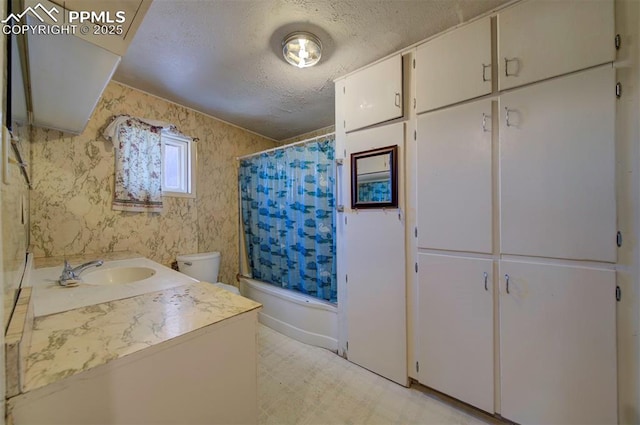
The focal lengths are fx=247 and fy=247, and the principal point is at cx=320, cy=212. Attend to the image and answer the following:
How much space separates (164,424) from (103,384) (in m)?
0.22

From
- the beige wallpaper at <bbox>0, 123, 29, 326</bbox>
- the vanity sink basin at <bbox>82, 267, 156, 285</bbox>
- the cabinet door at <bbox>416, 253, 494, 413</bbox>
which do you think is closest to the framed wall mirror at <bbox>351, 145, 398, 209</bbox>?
the cabinet door at <bbox>416, 253, 494, 413</bbox>

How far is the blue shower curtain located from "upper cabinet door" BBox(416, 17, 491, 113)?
855 millimetres

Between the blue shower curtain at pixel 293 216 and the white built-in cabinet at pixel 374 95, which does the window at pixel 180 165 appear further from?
the white built-in cabinet at pixel 374 95

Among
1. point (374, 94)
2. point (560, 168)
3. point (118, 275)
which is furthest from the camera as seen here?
point (374, 94)

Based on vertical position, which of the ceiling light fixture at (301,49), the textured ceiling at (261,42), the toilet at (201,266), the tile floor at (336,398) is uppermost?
the textured ceiling at (261,42)

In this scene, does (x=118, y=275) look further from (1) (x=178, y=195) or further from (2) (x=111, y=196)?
(1) (x=178, y=195)

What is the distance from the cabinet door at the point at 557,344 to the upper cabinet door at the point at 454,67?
3.27ft

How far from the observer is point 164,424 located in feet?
2.27

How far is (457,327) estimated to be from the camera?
56.8 inches

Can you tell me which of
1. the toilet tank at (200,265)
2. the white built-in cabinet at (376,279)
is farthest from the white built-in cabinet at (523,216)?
the toilet tank at (200,265)

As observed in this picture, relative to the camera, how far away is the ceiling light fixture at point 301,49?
1.48 metres

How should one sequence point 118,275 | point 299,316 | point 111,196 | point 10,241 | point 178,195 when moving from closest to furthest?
point 10,241, point 118,275, point 111,196, point 299,316, point 178,195

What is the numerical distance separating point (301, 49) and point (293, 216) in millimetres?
1413

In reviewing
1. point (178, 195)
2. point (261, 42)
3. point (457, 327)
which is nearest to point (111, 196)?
point (178, 195)
